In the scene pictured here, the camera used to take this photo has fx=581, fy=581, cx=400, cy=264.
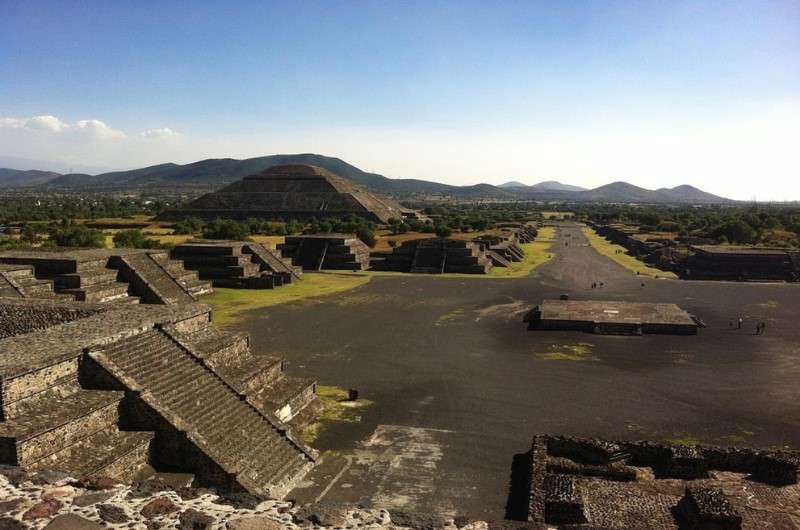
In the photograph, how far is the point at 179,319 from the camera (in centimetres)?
1758

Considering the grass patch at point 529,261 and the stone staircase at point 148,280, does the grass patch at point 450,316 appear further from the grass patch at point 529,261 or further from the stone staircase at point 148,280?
the grass patch at point 529,261

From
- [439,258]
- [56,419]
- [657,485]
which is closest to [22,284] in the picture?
[56,419]

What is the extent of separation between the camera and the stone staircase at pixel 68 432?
1103cm

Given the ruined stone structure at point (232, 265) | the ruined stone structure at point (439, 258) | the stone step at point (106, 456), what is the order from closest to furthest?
the stone step at point (106, 456) → the ruined stone structure at point (232, 265) → the ruined stone structure at point (439, 258)

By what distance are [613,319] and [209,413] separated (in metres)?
23.5

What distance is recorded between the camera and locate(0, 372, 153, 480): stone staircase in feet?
36.2

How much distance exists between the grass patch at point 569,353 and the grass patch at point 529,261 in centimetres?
2450

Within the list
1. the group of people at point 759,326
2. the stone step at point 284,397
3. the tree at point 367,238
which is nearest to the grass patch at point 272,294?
the stone step at point 284,397

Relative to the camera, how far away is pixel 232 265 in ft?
145

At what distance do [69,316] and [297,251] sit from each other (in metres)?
39.7

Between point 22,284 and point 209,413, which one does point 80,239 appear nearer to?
point 22,284

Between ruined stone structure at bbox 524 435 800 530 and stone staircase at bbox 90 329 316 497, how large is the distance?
5.94m

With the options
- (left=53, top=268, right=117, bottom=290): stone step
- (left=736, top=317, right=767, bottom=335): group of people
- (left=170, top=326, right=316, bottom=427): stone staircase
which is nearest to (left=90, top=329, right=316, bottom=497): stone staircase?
(left=170, top=326, right=316, bottom=427): stone staircase

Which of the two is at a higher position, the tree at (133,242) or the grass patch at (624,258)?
the tree at (133,242)
